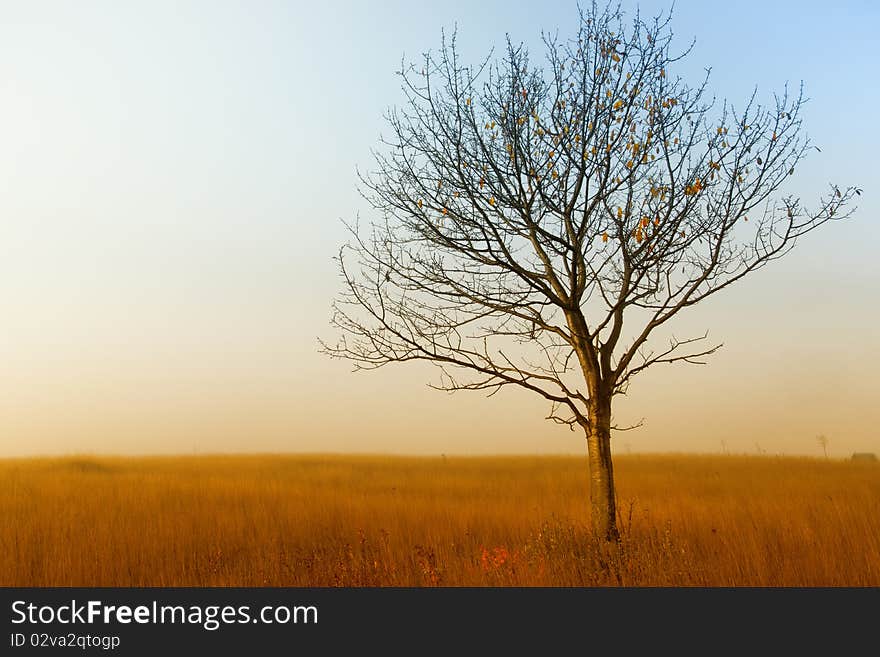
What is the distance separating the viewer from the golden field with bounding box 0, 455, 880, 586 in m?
9.63

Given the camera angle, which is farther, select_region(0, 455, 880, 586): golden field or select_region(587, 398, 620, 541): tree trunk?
select_region(587, 398, 620, 541): tree trunk

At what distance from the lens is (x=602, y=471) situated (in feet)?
35.4

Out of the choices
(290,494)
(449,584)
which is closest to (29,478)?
(290,494)

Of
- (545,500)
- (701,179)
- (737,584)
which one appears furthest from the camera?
(545,500)

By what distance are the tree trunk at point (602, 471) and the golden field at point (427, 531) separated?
0.35 m

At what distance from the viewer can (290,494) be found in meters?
18.2

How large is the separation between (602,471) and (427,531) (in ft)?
12.6

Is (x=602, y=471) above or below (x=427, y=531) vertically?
above

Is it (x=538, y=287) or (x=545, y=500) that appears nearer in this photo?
(x=538, y=287)

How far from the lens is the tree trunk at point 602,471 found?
35.0 ft

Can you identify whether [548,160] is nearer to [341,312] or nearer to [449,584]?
[341,312]

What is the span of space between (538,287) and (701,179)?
2.91m

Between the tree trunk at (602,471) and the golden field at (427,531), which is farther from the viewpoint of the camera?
the tree trunk at (602,471)

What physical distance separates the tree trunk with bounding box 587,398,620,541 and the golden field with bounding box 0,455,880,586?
1.14 ft
